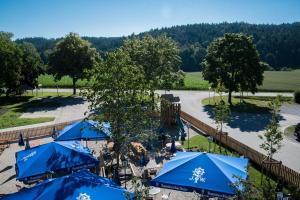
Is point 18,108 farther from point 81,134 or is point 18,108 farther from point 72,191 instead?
point 72,191

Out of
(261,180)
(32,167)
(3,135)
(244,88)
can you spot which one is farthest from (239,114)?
(32,167)

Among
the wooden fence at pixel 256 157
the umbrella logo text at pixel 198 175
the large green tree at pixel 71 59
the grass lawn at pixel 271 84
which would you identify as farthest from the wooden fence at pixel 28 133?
the grass lawn at pixel 271 84

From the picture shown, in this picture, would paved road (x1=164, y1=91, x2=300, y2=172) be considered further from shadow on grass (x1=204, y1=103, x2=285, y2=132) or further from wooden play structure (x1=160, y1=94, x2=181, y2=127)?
wooden play structure (x1=160, y1=94, x2=181, y2=127)

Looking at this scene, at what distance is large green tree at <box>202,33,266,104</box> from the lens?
44812 millimetres

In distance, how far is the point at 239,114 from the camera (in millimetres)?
41125

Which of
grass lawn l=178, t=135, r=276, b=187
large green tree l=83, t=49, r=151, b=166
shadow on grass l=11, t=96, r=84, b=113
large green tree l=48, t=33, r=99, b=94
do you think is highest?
large green tree l=48, t=33, r=99, b=94

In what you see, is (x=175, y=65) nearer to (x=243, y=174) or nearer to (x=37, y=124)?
(x=37, y=124)

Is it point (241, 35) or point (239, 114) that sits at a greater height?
point (241, 35)

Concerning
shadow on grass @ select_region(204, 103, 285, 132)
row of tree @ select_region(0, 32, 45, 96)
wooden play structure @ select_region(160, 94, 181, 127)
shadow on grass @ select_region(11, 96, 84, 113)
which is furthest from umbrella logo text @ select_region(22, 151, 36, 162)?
row of tree @ select_region(0, 32, 45, 96)

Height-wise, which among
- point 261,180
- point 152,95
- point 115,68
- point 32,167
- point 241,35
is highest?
point 241,35

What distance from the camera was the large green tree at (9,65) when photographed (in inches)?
1900

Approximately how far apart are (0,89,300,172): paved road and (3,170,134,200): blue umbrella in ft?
52.4

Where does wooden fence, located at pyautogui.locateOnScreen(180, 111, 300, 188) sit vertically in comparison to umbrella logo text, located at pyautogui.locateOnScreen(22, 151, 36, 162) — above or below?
below

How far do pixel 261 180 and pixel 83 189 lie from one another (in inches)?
430
